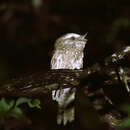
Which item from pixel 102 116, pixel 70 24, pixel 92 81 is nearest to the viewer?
pixel 92 81

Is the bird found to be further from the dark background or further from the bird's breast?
the dark background

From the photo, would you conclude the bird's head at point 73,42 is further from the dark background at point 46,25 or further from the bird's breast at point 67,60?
the dark background at point 46,25

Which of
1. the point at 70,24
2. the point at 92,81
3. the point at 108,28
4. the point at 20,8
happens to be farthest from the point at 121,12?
the point at 92,81

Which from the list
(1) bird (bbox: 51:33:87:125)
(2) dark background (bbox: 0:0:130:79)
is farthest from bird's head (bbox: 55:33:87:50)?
(2) dark background (bbox: 0:0:130:79)

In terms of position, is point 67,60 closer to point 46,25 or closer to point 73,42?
point 73,42

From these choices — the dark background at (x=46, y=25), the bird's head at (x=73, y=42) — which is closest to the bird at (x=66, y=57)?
the bird's head at (x=73, y=42)

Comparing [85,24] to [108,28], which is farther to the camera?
[85,24]

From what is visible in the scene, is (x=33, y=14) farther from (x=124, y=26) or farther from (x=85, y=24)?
(x=124, y=26)

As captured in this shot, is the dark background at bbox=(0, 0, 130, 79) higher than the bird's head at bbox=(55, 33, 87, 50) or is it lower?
higher
